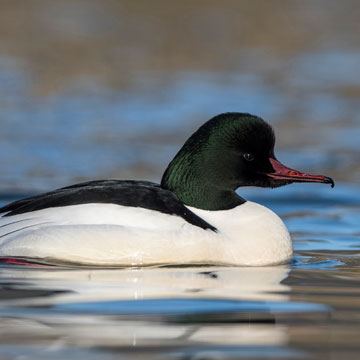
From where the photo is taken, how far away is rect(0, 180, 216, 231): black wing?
6.62 metres

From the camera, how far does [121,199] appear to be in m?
6.63

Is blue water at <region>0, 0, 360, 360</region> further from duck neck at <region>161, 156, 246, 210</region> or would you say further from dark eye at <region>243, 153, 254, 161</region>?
dark eye at <region>243, 153, 254, 161</region>

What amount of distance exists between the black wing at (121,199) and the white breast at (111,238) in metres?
0.04

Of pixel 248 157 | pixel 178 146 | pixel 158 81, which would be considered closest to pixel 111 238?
pixel 248 157

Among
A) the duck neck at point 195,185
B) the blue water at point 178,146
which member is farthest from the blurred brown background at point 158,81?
the duck neck at point 195,185

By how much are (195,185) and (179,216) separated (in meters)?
0.51

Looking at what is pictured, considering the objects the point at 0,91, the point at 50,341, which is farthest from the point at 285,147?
the point at 50,341

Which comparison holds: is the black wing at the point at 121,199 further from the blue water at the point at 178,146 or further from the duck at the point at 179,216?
the blue water at the point at 178,146

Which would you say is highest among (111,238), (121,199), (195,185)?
(195,185)

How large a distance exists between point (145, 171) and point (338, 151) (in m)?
2.81

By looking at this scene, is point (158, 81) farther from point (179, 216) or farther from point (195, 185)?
point (179, 216)

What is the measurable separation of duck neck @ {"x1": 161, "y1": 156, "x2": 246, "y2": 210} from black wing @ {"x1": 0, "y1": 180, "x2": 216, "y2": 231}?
0.82ft

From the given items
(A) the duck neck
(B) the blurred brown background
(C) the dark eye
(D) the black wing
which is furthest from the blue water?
(C) the dark eye

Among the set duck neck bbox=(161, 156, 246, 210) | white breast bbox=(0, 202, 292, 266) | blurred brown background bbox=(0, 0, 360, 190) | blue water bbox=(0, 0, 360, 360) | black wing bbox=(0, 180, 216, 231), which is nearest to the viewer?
blue water bbox=(0, 0, 360, 360)
